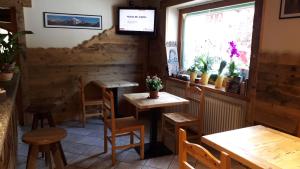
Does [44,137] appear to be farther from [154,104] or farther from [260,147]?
[260,147]

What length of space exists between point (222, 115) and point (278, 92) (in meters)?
0.89

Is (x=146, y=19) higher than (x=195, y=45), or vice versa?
(x=146, y=19)

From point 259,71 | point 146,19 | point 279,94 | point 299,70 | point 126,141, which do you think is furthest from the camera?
point 146,19

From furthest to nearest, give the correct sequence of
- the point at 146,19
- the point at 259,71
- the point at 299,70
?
the point at 146,19, the point at 259,71, the point at 299,70

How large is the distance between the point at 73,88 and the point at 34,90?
636 mm

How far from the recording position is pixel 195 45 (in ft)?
13.0

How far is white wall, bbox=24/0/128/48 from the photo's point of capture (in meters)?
3.85

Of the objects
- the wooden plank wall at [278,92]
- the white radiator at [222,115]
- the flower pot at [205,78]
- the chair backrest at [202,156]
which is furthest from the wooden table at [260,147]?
the flower pot at [205,78]

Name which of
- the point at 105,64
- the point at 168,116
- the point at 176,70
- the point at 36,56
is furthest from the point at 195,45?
the point at 36,56

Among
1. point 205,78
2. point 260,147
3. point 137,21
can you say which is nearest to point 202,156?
point 260,147

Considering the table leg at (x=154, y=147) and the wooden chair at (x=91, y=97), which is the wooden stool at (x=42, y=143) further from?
the wooden chair at (x=91, y=97)

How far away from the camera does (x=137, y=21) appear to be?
429cm

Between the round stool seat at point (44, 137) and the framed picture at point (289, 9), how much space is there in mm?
2348

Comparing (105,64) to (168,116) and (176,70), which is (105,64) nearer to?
(176,70)
